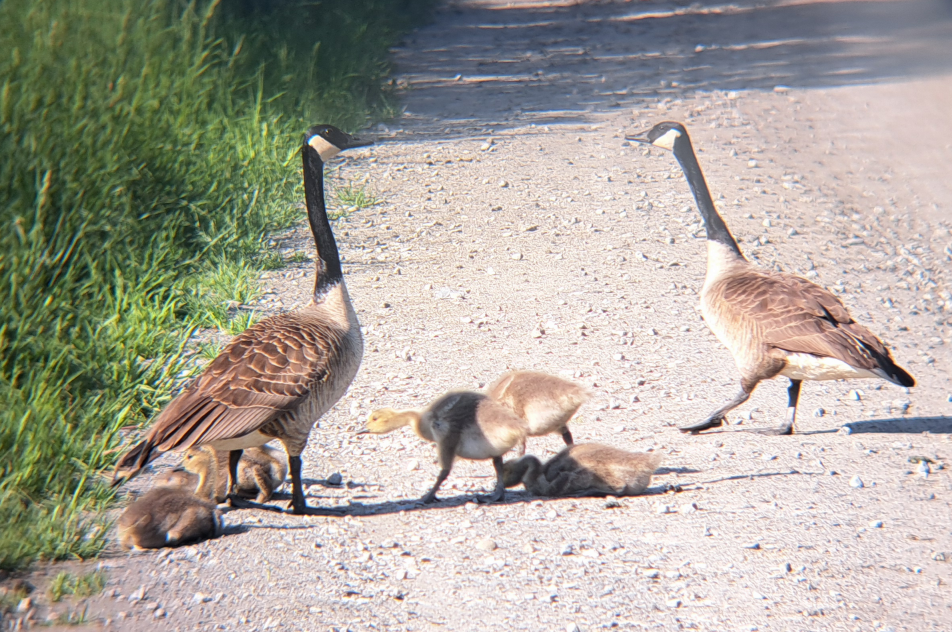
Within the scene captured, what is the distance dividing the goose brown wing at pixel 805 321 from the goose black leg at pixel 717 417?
1.38ft

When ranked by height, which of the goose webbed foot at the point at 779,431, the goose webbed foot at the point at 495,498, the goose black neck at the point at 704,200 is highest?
the goose black neck at the point at 704,200

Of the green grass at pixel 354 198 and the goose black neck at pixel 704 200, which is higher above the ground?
the goose black neck at pixel 704 200

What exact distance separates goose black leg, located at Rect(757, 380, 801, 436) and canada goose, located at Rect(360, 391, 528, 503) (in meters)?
1.77

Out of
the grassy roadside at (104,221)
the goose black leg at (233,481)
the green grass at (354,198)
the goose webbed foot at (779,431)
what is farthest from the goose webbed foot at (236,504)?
the green grass at (354,198)

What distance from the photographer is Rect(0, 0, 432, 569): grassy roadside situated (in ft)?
14.2

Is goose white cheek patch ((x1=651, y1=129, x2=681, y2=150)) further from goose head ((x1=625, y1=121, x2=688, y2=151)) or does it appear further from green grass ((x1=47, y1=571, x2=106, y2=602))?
green grass ((x1=47, y1=571, x2=106, y2=602))

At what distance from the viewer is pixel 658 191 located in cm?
948

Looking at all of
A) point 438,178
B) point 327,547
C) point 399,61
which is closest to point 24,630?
point 327,547

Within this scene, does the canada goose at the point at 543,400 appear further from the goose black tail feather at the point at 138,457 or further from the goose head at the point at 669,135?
the goose head at the point at 669,135

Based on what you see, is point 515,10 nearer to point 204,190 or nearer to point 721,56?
point 721,56

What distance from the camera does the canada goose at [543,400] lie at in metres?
4.51

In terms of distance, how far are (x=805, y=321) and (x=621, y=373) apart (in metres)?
1.33

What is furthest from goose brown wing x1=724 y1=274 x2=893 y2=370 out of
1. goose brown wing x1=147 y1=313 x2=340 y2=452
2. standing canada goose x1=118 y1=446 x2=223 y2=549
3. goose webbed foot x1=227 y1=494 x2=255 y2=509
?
standing canada goose x1=118 y1=446 x2=223 y2=549

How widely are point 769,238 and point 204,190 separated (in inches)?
207
